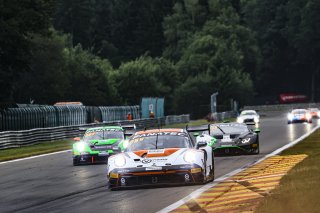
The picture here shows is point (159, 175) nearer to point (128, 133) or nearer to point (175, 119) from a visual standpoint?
point (128, 133)

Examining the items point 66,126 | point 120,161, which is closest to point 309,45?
point 66,126

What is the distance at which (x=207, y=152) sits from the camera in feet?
60.4

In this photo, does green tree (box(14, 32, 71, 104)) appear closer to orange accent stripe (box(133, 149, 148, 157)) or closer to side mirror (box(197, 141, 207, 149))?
orange accent stripe (box(133, 149, 148, 157))

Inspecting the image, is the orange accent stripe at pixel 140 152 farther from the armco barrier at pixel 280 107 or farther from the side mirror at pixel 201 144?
the armco barrier at pixel 280 107

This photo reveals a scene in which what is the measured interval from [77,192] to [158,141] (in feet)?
6.57

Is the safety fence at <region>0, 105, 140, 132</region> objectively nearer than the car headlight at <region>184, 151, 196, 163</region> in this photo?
No

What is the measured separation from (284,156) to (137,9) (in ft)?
450

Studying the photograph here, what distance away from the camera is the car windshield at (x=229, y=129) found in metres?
28.7

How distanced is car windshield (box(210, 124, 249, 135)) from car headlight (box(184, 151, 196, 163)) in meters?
11.3

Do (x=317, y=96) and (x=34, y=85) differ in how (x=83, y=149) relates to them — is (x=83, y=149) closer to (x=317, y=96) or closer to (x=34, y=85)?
(x=34, y=85)

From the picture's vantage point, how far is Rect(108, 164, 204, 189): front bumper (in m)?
17.0

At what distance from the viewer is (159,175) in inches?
668

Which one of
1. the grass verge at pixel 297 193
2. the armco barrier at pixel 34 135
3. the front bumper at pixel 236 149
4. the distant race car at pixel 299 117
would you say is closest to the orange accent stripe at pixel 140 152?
the grass verge at pixel 297 193

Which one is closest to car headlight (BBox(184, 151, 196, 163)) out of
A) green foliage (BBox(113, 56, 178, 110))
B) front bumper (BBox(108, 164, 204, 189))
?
front bumper (BBox(108, 164, 204, 189))
